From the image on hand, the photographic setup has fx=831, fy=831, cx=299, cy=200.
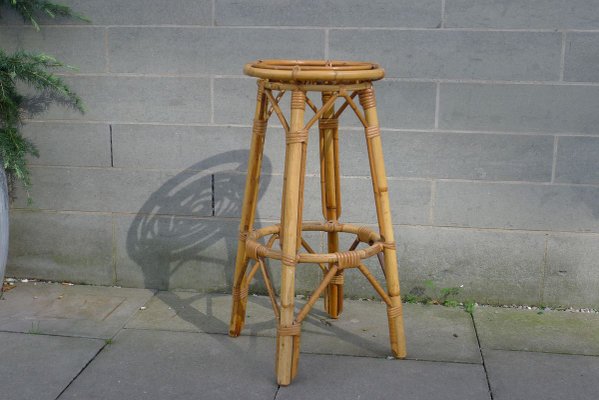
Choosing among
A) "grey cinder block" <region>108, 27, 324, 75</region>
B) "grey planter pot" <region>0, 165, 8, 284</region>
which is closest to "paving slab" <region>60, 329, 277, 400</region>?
"grey planter pot" <region>0, 165, 8, 284</region>

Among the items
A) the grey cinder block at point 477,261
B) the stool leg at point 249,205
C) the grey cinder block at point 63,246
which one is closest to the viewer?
the stool leg at point 249,205

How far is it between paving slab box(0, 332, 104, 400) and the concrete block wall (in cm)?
72

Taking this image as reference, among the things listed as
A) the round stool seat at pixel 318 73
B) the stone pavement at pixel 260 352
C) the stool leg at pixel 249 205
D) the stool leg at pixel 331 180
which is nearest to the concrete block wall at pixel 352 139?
the stone pavement at pixel 260 352

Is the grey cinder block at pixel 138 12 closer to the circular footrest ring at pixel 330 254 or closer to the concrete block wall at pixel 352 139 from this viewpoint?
the concrete block wall at pixel 352 139

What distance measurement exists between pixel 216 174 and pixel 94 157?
2.09ft

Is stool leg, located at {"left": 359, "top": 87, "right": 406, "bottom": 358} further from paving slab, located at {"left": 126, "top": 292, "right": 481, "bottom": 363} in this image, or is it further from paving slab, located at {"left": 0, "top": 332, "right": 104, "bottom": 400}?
paving slab, located at {"left": 0, "top": 332, "right": 104, "bottom": 400}

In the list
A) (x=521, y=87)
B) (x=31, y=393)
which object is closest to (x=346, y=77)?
(x=521, y=87)

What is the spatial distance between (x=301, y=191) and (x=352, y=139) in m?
0.88

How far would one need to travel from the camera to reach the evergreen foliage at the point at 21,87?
12.4ft

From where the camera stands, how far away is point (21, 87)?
414 cm

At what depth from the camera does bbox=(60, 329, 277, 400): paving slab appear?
3.14m

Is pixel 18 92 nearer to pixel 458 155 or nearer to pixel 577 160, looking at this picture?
pixel 458 155

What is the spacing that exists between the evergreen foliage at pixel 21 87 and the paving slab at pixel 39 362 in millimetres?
765

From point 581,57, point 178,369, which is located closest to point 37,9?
point 178,369
